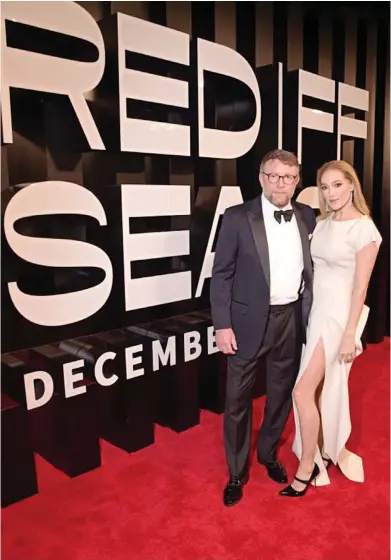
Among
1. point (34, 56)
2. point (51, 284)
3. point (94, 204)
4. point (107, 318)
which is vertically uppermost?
point (34, 56)

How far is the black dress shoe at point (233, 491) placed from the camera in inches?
98.5

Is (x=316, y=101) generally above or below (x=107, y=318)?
above

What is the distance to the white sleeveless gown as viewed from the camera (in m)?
2.48

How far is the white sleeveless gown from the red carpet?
0.28 metres

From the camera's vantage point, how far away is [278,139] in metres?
3.92

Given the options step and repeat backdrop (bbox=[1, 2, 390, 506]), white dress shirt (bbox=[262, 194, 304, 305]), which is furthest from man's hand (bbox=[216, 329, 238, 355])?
step and repeat backdrop (bbox=[1, 2, 390, 506])

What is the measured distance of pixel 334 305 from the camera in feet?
8.34

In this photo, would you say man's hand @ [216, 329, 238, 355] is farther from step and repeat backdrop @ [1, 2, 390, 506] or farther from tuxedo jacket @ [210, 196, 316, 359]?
step and repeat backdrop @ [1, 2, 390, 506]

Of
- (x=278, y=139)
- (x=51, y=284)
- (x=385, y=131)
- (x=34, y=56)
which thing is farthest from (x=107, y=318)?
(x=385, y=131)

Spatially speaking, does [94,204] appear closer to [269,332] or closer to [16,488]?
[269,332]

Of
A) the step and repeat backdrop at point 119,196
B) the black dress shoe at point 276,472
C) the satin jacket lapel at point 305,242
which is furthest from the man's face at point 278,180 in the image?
the black dress shoe at point 276,472

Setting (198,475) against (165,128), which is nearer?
(198,475)

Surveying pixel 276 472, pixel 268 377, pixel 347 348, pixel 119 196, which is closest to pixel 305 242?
pixel 347 348

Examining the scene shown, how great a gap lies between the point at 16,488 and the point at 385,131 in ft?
16.0
